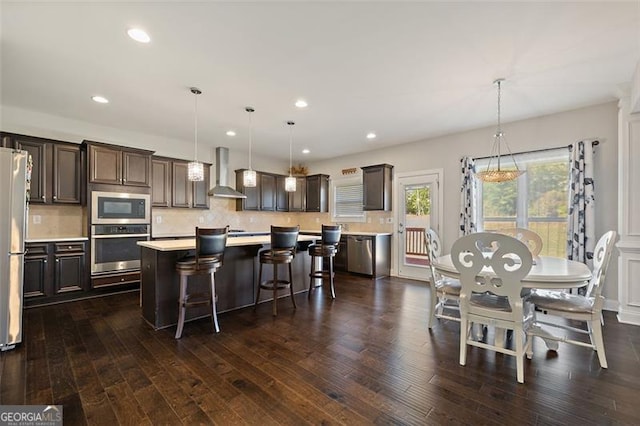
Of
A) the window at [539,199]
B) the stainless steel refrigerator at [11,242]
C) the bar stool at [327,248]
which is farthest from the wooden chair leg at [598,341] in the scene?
the stainless steel refrigerator at [11,242]

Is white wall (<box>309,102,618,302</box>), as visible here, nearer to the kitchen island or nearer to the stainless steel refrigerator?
the kitchen island

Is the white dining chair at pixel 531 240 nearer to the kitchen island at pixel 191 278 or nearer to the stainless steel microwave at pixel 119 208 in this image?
the kitchen island at pixel 191 278

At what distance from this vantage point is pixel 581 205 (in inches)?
144

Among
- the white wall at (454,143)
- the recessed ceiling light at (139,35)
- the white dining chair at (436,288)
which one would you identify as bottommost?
the white dining chair at (436,288)

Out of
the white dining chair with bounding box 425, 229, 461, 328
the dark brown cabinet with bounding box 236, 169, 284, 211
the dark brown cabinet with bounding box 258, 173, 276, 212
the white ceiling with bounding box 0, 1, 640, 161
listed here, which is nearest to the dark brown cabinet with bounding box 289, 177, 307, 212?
the dark brown cabinet with bounding box 236, 169, 284, 211

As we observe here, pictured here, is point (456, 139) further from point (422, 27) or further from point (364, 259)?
point (422, 27)

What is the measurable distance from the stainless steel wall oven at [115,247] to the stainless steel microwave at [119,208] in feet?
0.31

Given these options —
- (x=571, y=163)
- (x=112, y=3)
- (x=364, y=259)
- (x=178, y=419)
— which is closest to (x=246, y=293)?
(x=178, y=419)

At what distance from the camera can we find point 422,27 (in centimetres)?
220

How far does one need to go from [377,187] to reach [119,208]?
453 centimetres

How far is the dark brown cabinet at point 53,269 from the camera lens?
11.8ft

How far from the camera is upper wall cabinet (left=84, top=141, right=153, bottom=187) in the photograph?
13.6 ft

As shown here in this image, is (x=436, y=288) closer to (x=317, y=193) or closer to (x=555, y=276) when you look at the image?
(x=555, y=276)

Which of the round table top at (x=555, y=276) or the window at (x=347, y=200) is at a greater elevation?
the window at (x=347, y=200)
